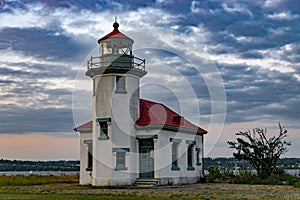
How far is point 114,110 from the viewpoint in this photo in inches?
1095

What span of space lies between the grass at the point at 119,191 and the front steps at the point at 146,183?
1.03 metres

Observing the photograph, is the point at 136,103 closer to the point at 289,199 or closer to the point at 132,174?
the point at 132,174

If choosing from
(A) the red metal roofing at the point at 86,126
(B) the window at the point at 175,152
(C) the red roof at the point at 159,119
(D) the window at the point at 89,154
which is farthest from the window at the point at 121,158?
(A) the red metal roofing at the point at 86,126

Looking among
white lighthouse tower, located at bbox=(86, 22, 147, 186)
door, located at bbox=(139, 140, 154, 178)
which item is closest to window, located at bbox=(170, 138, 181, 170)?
door, located at bbox=(139, 140, 154, 178)

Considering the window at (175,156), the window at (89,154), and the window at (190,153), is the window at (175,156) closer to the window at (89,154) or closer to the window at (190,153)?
the window at (190,153)

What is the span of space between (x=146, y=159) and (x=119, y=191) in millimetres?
5750

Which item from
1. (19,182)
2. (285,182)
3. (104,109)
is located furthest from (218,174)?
(19,182)

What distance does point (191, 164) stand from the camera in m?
32.4

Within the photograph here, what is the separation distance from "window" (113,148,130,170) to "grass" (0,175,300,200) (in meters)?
1.84

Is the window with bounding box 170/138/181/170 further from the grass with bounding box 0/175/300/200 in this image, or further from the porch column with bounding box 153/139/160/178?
the grass with bounding box 0/175/300/200

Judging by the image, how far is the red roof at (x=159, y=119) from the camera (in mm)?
28719

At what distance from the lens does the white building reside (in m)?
27.8

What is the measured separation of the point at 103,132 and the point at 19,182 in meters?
7.13

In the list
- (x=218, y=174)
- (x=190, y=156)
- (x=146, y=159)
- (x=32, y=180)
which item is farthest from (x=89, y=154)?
(x=218, y=174)
